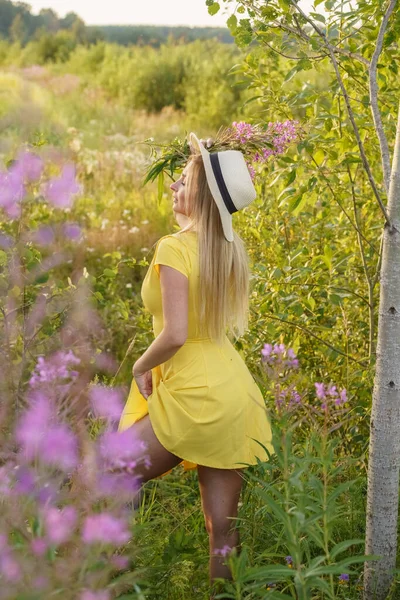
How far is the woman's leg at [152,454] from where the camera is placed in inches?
90.6

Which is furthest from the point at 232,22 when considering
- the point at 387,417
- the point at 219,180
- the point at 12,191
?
the point at 387,417

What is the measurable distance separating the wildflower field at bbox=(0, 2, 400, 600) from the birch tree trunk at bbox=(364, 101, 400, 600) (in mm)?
106

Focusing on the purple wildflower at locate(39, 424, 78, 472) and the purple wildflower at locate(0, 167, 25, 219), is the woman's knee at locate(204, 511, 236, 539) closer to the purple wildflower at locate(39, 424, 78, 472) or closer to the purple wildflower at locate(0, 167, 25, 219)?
the purple wildflower at locate(39, 424, 78, 472)

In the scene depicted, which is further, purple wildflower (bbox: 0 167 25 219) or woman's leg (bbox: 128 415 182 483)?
purple wildflower (bbox: 0 167 25 219)

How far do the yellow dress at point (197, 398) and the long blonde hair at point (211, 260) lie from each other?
29 mm

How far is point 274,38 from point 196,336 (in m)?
1.05

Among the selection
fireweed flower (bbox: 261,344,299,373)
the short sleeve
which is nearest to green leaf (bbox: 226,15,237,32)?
the short sleeve

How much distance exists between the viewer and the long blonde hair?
2318 millimetres

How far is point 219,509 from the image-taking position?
91.8 inches

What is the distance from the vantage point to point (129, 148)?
34.6 feet

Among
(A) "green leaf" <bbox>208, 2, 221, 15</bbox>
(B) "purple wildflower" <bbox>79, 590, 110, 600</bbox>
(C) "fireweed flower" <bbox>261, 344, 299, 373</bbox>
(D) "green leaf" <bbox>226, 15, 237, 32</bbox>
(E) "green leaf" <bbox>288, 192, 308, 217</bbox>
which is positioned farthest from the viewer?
(E) "green leaf" <bbox>288, 192, 308, 217</bbox>

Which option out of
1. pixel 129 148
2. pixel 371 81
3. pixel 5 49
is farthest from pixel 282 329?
pixel 5 49

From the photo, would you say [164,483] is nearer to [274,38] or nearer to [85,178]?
[274,38]

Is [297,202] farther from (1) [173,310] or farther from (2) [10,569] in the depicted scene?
(2) [10,569]
